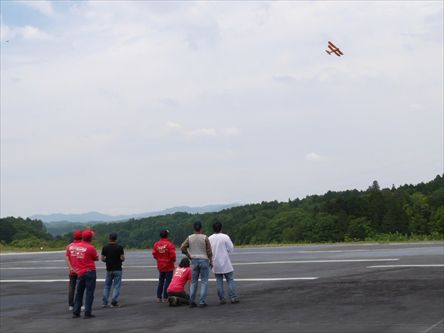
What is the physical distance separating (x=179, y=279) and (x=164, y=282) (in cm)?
114

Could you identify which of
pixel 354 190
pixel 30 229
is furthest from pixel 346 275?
pixel 354 190

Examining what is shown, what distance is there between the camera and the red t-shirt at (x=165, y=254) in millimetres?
16297

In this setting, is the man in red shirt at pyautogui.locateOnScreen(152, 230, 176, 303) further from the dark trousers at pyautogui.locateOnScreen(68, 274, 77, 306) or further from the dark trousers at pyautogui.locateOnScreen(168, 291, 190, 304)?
the dark trousers at pyautogui.locateOnScreen(68, 274, 77, 306)

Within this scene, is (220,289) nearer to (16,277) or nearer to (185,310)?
(185,310)

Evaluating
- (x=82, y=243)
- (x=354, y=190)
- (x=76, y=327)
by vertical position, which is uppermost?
(x=354, y=190)

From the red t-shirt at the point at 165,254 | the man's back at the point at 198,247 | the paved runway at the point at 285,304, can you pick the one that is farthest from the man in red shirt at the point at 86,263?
the man's back at the point at 198,247

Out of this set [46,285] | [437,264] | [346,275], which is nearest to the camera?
[346,275]

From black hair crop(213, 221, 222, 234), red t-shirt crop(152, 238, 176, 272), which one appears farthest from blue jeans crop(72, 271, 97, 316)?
black hair crop(213, 221, 222, 234)

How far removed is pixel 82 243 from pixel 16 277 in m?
14.7

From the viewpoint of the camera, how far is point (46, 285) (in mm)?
24031

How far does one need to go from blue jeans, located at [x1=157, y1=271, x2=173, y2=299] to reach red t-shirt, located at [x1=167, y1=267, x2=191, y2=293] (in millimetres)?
392

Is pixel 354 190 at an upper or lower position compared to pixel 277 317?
upper

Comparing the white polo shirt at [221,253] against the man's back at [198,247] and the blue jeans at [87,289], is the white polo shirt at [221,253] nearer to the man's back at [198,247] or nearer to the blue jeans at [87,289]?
the man's back at [198,247]

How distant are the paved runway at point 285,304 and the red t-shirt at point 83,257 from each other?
3.64 ft
